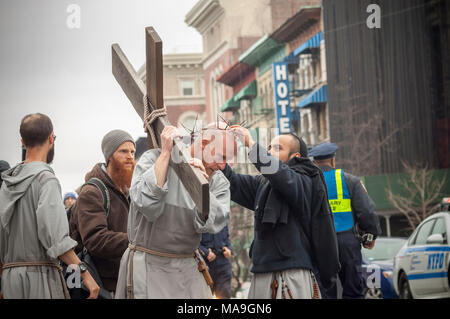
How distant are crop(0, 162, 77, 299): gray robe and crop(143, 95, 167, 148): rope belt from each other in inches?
26.6

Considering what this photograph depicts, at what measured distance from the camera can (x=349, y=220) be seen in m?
8.34

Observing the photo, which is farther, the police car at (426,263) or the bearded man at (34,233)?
the police car at (426,263)

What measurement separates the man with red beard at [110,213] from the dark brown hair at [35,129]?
1059 millimetres

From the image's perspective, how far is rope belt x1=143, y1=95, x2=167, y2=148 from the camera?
4.62 meters

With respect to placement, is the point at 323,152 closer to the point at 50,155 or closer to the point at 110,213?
the point at 110,213

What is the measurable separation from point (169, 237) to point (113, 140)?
1880 mm

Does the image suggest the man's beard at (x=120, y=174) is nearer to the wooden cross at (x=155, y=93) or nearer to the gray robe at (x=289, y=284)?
the wooden cross at (x=155, y=93)

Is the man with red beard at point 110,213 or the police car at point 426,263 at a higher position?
the man with red beard at point 110,213

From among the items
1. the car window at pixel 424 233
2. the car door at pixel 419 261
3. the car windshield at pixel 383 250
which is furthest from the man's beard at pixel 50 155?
the car windshield at pixel 383 250

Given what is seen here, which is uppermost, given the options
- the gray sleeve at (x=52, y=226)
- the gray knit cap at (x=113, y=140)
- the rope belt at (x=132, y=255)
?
the gray knit cap at (x=113, y=140)

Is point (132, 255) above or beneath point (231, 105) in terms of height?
beneath

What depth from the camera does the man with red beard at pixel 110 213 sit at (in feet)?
19.4

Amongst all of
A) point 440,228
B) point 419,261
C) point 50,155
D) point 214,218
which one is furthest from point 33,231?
point 419,261

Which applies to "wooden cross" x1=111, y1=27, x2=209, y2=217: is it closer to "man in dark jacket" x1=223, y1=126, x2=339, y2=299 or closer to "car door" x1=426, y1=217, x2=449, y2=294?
"man in dark jacket" x1=223, y1=126, x2=339, y2=299
